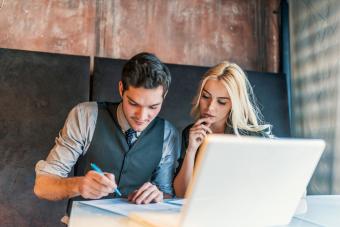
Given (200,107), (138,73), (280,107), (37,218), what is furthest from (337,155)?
(37,218)

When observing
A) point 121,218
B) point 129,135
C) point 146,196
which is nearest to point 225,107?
point 129,135

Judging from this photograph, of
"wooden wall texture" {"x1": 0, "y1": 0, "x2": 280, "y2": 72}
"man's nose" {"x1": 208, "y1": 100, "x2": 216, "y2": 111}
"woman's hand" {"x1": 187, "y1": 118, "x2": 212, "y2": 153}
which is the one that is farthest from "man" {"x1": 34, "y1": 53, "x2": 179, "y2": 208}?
"wooden wall texture" {"x1": 0, "y1": 0, "x2": 280, "y2": 72}

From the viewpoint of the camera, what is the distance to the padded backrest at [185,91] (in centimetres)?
253

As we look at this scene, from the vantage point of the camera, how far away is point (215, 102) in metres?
1.96

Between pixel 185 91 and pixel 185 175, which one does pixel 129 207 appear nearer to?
pixel 185 175

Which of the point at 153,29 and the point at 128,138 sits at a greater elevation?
the point at 153,29

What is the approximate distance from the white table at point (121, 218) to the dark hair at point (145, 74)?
587 millimetres

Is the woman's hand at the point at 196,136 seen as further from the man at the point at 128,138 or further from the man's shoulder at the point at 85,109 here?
the man's shoulder at the point at 85,109

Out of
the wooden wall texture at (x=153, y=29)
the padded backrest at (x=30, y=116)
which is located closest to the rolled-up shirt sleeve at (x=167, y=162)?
the padded backrest at (x=30, y=116)

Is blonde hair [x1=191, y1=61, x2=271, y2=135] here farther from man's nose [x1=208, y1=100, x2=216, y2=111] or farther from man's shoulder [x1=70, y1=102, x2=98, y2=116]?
man's shoulder [x1=70, y1=102, x2=98, y2=116]

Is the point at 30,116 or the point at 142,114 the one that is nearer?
the point at 142,114

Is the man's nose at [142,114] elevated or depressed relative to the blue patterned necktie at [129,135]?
elevated

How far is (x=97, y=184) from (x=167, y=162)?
2.53 ft

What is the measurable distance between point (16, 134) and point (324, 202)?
1703 millimetres
